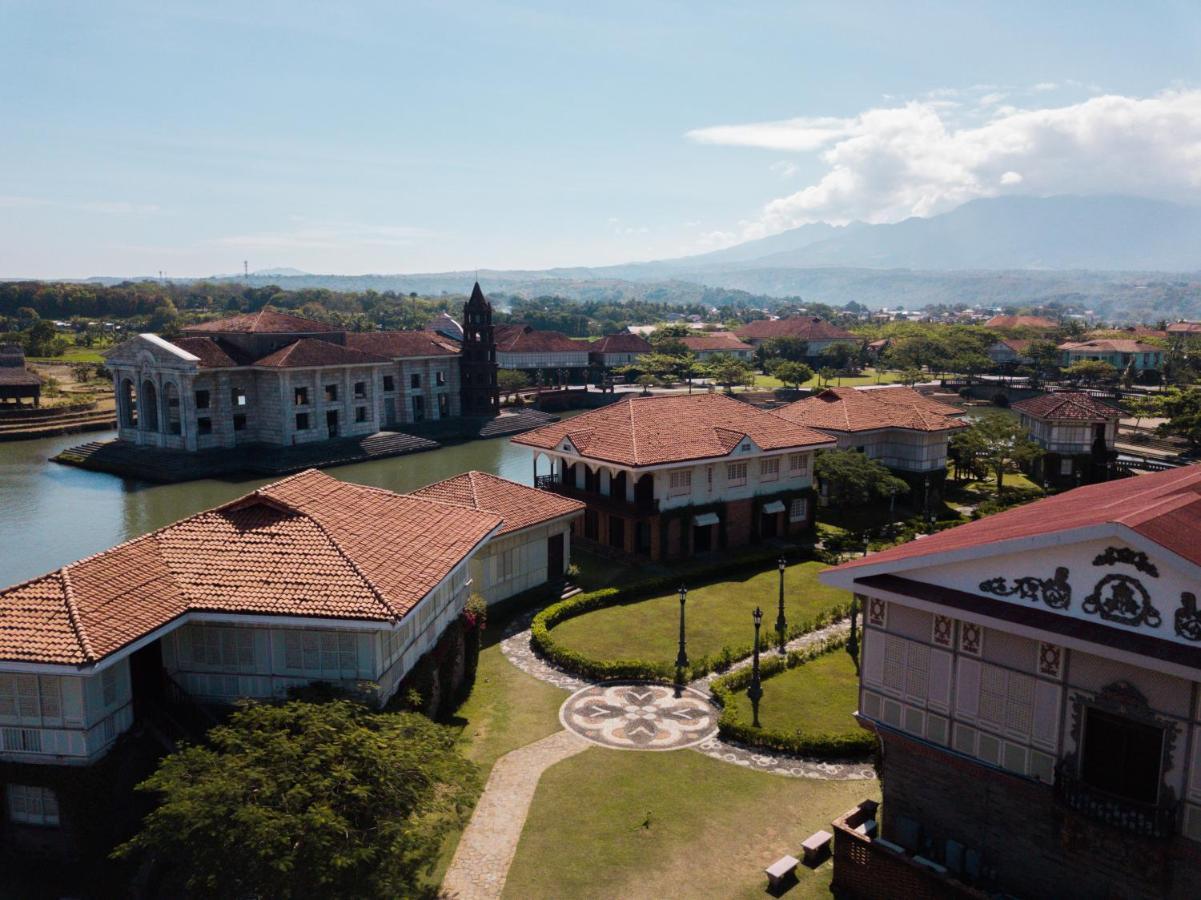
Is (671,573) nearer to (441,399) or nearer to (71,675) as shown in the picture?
(71,675)

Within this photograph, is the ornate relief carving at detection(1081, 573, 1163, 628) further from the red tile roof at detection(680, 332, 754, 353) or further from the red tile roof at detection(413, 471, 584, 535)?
the red tile roof at detection(680, 332, 754, 353)

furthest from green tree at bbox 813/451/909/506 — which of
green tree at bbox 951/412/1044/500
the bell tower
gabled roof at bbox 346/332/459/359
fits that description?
the bell tower

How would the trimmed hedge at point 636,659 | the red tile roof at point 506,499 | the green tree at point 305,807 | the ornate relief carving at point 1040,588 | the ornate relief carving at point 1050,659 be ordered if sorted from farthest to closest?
the red tile roof at point 506,499, the trimmed hedge at point 636,659, the ornate relief carving at point 1050,659, the ornate relief carving at point 1040,588, the green tree at point 305,807

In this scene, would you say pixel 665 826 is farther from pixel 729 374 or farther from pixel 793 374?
pixel 729 374

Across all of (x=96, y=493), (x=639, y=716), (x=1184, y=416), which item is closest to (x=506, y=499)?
(x=639, y=716)

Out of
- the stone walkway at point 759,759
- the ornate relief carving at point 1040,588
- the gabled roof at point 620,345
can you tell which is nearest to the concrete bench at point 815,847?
the stone walkway at point 759,759

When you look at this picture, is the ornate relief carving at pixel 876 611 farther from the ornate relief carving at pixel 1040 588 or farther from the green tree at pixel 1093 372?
the green tree at pixel 1093 372

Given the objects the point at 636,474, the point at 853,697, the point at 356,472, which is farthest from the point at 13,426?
the point at 853,697
